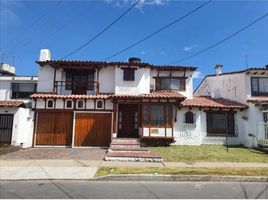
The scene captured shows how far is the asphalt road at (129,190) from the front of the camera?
6.51 meters

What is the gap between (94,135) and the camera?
55.0ft

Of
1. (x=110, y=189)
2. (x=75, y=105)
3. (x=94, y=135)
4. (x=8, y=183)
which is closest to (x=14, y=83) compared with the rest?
(x=75, y=105)

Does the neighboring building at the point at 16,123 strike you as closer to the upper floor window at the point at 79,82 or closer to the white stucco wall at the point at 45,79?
the white stucco wall at the point at 45,79

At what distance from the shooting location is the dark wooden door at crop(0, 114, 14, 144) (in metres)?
15.4

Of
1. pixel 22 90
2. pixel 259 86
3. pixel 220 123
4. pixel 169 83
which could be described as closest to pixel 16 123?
pixel 22 90

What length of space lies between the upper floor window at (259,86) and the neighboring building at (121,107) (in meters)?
1.84

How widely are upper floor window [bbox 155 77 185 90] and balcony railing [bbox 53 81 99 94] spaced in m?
5.20

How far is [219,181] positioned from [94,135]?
33.4 ft

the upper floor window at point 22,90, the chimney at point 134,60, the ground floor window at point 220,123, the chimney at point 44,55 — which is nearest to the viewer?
the ground floor window at point 220,123

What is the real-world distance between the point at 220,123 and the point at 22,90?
1687 centimetres

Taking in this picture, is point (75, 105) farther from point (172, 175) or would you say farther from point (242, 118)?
point (242, 118)

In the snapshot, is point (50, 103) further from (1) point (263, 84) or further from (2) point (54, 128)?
(1) point (263, 84)

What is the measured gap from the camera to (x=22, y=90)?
20531mm

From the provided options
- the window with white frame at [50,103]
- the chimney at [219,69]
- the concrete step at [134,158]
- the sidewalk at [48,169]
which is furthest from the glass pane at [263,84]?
the window with white frame at [50,103]
